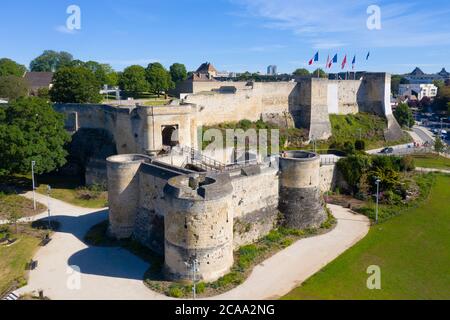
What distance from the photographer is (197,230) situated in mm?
18656

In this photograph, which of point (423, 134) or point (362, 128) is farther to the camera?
point (423, 134)

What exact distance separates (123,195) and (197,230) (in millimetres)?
7033

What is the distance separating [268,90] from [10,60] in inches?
1971

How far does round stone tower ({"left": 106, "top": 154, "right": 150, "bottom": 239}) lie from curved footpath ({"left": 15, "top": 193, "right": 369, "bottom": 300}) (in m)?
1.63

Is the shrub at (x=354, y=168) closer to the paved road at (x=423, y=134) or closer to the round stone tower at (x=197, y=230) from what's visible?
the round stone tower at (x=197, y=230)

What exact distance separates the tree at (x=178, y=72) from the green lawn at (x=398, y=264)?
51.1 m

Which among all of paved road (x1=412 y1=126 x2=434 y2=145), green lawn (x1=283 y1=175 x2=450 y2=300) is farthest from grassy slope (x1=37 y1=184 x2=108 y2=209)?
paved road (x1=412 y1=126 x2=434 y2=145)

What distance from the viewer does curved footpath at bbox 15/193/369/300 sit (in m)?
18.1

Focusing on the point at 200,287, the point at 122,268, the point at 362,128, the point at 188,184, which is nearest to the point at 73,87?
the point at 188,184

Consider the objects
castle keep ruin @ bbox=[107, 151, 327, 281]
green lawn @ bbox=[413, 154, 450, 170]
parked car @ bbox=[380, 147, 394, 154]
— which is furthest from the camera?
parked car @ bbox=[380, 147, 394, 154]

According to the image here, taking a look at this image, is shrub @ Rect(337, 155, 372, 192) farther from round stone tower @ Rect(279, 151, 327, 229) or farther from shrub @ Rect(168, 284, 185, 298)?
shrub @ Rect(168, 284, 185, 298)

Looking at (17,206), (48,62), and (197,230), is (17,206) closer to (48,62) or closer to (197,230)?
(197,230)

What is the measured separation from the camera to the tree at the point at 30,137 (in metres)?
29.7
